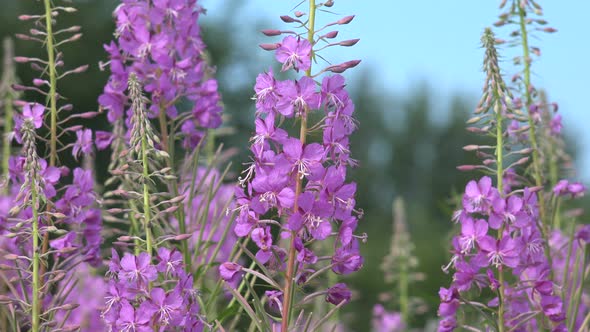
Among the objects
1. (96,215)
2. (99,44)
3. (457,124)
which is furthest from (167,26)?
(457,124)

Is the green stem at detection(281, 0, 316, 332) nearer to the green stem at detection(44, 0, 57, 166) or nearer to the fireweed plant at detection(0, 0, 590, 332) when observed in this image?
the fireweed plant at detection(0, 0, 590, 332)

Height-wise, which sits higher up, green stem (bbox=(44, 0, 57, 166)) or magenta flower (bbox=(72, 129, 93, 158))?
green stem (bbox=(44, 0, 57, 166))

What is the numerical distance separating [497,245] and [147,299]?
1.37 metres

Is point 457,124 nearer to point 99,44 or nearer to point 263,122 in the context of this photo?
point 99,44

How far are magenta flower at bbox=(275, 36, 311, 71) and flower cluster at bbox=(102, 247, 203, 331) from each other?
0.76m

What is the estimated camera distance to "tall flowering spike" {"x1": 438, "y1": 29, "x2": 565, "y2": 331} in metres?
3.19

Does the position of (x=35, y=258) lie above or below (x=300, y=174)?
below

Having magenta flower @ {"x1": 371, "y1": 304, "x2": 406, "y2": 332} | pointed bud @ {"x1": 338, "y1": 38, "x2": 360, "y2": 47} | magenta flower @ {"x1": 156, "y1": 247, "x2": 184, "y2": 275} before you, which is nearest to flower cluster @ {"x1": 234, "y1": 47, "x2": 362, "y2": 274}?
pointed bud @ {"x1": 338, "y1": 38, "x2": 360, "y2": 47}

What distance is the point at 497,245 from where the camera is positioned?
3186mm

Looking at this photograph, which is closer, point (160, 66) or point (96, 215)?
point (96, 215)

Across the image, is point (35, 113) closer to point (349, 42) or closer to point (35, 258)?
point (35, 258)

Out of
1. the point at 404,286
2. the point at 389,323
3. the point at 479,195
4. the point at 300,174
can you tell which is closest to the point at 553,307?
the point at 479,195

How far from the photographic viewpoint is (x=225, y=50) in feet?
97.2

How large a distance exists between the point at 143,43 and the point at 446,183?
54.7m
